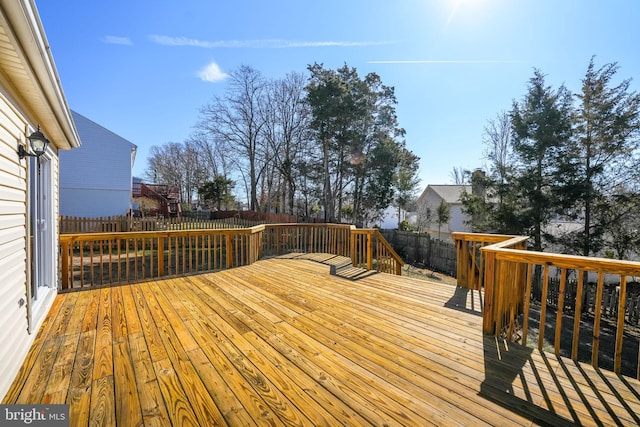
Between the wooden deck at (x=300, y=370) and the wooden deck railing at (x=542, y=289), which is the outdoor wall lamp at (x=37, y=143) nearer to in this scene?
the wooden deck at (x=300, y=370)

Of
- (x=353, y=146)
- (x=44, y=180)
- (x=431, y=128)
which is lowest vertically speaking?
(x=44, y=180)

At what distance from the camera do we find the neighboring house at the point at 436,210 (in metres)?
20.7

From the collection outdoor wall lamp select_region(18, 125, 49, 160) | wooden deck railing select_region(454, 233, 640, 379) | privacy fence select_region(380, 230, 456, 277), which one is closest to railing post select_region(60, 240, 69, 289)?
outdoor wall lamp select_region(18, 125, 49, 160)

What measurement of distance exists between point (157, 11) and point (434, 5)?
259 inches

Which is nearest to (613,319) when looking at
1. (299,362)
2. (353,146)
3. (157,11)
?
(299,362)

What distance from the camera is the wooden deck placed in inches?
62.4

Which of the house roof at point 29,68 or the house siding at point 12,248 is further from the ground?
the house roof at point 29,68

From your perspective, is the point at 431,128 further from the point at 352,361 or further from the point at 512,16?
the point at 352,361

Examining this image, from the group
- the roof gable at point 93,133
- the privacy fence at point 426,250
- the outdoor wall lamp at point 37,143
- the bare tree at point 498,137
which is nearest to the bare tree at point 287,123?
the privacy fence at point 426,250

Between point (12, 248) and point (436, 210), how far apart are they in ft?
69.7

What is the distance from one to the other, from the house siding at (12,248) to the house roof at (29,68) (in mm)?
210

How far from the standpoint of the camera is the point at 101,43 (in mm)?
7305

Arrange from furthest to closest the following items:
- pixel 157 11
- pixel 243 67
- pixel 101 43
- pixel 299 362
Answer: pixel 243 67 → pixel 101 43 → pixel 157 11 → pixel 299 362

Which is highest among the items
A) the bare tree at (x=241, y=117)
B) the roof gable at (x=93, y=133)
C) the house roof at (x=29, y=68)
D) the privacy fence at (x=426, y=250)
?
the bare tree at (x=241, y=117)
